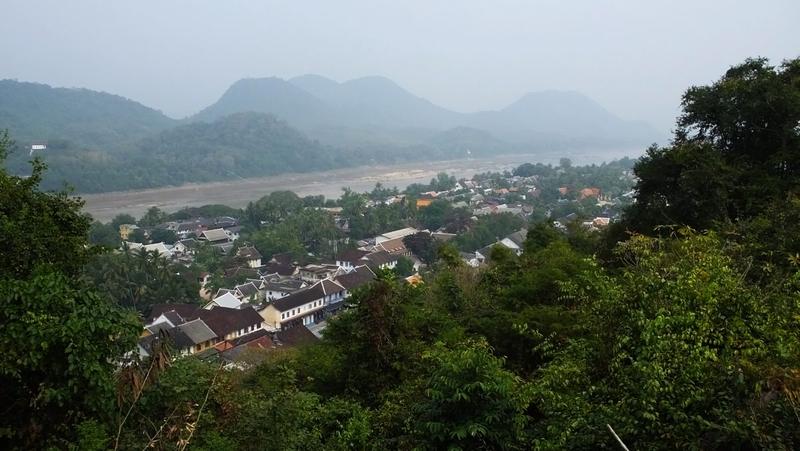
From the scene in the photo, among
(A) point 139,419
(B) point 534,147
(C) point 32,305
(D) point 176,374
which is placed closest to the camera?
(C) point 32,305

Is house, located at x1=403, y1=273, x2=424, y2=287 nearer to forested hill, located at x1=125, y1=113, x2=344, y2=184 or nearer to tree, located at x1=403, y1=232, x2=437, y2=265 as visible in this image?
tree, located at x1=403, y1=232, x2=437, y2=265

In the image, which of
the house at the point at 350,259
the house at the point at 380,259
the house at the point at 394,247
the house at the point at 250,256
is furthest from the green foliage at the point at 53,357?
the house at the point at 250,256

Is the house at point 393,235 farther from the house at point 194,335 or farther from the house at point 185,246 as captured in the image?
the house at point 194,335

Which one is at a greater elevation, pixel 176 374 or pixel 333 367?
pixel 176 374

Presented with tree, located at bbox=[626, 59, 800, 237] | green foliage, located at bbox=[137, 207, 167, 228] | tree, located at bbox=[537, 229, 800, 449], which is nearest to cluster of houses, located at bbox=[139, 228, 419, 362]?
tree, located at bbox=[626, 59, 800, 237]

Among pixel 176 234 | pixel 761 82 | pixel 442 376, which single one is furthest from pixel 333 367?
pixel 176 234

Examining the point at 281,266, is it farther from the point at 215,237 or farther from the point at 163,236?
the point at 163,236

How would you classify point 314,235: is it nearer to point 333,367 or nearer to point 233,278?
point 233,278
